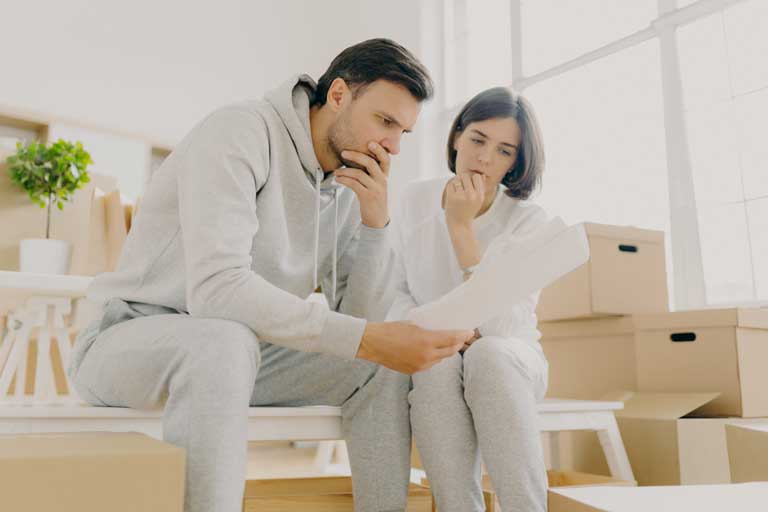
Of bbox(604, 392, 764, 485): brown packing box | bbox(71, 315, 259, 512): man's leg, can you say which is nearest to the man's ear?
bbox(71, 315, 259, 512): man's leg

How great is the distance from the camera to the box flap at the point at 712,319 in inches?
61.3

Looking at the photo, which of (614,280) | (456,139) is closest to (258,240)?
(456,139)

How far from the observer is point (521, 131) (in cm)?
146

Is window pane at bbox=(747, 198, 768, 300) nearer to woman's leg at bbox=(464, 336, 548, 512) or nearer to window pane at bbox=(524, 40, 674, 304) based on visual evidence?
window pane at bbox=(524, 40, 674, 304)

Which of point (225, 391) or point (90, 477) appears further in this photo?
point (225, 391)

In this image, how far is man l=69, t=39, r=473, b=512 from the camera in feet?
2.68

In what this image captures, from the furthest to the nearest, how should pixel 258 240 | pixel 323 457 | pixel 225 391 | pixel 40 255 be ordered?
1. pixel 323 457
2. pixel 40 255
3. pixel 258 240
4. pixel 225 391

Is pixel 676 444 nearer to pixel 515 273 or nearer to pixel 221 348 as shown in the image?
pixel 515 273

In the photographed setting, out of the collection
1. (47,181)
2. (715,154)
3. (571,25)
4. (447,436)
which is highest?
(571,25)

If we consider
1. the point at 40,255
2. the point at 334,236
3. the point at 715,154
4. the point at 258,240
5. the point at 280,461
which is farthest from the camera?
the point at 280,461

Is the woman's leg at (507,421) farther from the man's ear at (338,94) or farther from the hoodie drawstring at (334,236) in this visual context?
the man's ear at (338,94)

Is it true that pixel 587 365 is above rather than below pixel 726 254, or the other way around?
below

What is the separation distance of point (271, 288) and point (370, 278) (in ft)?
1.12

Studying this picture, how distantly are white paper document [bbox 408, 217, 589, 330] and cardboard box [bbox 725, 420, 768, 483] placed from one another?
0.43 metres
